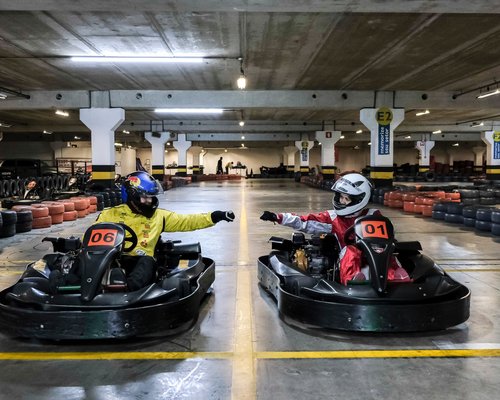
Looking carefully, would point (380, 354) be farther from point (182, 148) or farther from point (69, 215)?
point (182, 148)

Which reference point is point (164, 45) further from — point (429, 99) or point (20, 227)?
point (429, 99)

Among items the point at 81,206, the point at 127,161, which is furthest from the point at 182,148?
the point at 81,206

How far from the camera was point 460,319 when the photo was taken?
334 cm

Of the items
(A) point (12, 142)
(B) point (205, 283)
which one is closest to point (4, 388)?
(B) point (205, 283)

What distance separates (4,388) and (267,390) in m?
1.44

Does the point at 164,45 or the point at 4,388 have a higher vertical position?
the point at 164,45

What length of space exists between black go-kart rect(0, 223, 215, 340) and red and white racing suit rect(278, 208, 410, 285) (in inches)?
45.3

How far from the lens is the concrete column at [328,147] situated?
27.1 m

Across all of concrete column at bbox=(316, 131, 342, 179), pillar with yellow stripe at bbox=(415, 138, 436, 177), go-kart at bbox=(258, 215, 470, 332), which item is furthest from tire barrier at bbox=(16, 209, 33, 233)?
pillar with yellow stripe at bbox=(415, 138, 436, 177)

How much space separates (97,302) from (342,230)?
6.80ft

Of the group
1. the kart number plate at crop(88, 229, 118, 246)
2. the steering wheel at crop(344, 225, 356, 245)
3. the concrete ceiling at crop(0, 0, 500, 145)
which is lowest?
the steering wheel at crop(344, 225, 356, 245)

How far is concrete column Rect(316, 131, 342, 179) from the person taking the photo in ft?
88.8

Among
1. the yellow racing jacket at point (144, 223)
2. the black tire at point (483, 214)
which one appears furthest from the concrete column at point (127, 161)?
the yellow racing jacket at point (144, 223)

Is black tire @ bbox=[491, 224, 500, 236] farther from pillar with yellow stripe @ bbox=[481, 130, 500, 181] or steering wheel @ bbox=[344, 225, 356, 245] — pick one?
pillar with yellow stripe @ bbox=[481, 130, 500, 181]
